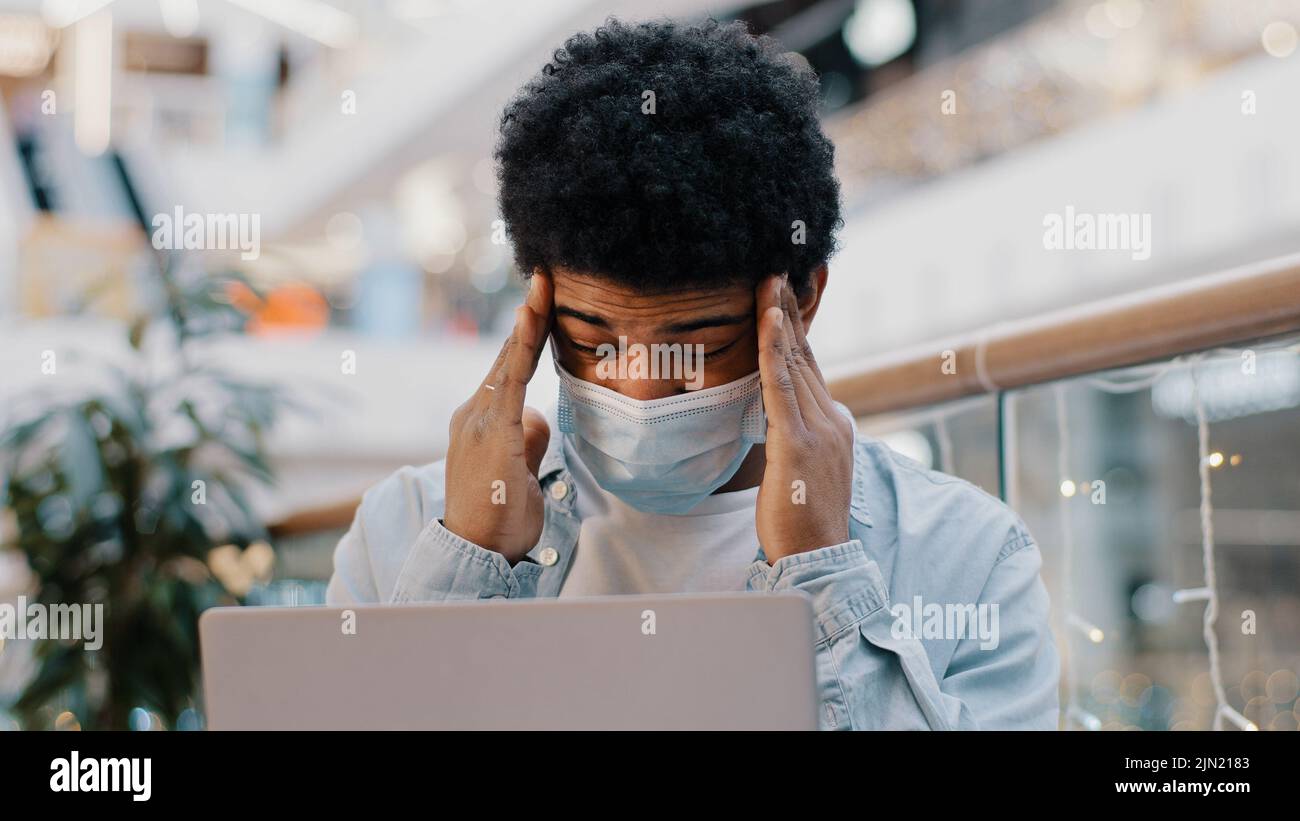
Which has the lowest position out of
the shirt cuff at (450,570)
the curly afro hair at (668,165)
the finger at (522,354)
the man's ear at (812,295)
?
the shirt cuff at (450,570)

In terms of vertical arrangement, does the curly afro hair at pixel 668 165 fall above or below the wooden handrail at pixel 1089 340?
above

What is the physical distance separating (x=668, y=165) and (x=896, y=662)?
1.75 feet

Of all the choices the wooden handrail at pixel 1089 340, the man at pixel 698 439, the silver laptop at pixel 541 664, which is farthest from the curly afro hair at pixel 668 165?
the silver laptop at pixel 541 664

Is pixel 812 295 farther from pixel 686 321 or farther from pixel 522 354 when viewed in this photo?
pixel 522 354

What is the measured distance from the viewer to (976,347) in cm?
148

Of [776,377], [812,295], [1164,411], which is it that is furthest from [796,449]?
[1164,411]

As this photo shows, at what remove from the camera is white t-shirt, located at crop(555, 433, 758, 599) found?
1353 mm

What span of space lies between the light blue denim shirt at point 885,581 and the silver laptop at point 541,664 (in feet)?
1.03

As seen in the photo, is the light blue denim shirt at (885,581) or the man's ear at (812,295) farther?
the man's ear at (812,295)

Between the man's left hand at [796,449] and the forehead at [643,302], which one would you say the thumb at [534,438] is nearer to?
the forehead at [643,302]

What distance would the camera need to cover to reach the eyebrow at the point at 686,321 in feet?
4.16

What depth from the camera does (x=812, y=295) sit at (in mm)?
1405

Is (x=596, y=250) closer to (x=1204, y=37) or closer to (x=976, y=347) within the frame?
(x=976, y=347)
